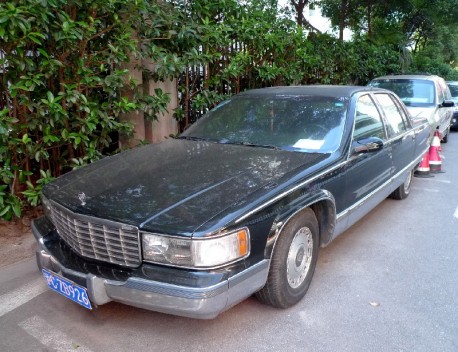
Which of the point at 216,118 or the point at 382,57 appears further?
the point at 382,57

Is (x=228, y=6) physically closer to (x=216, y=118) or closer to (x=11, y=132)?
(x=216, y=118)

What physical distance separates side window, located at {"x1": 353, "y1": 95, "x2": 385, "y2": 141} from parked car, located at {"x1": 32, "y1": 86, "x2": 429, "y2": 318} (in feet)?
0.06

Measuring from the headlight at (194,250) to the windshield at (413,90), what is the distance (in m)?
7.40

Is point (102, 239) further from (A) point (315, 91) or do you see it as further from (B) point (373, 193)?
(B) point (373, 193)

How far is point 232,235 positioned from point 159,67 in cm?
311

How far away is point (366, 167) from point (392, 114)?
134cm

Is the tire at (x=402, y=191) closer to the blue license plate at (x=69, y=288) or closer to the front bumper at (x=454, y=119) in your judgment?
the blue license plate at (x=69, y=288)

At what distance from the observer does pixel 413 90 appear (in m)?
9.14

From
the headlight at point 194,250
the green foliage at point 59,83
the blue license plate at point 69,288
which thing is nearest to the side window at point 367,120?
the headlight at point 194,250

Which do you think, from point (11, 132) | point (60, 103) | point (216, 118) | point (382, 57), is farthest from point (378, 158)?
point (382, 57)

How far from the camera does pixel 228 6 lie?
21.2 ft

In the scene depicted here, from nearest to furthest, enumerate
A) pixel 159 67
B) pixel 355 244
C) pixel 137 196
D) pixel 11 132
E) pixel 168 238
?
pixel 168 238 → pixel 137 196 → pixel 11 132 → pixel 355 244 → pixel 159 67

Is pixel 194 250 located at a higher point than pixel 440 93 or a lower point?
lower

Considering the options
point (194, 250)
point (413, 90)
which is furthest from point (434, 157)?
point (194, 250)
